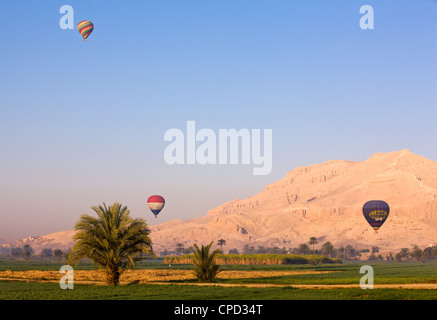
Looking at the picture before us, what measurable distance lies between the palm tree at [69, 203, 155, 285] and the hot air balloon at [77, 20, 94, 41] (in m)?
51.2

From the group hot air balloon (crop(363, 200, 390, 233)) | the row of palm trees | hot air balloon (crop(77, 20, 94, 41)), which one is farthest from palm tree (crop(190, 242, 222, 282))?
hot air balloon (crop(363, 200, 390, 233))

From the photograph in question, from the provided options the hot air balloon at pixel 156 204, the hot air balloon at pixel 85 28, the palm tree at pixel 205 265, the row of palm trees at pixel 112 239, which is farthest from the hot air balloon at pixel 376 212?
the row of palm trees at pixel 112 239

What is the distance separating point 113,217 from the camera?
51969mm

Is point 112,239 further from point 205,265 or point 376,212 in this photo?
point 376,212

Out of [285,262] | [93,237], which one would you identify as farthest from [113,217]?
[285,262]

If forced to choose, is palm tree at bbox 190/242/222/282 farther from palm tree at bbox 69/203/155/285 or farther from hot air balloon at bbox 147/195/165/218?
hot air balloon at bbox 147/195/165/218

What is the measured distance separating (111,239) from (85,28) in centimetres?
5394

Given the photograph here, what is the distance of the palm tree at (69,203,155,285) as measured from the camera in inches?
2018

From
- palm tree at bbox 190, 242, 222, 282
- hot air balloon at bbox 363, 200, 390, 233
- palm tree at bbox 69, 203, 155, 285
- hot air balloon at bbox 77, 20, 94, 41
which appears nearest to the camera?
palm tree at bbox 69, 203, 155, 285

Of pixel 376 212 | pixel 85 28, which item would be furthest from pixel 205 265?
pixel 376 212

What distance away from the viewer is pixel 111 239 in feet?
170
